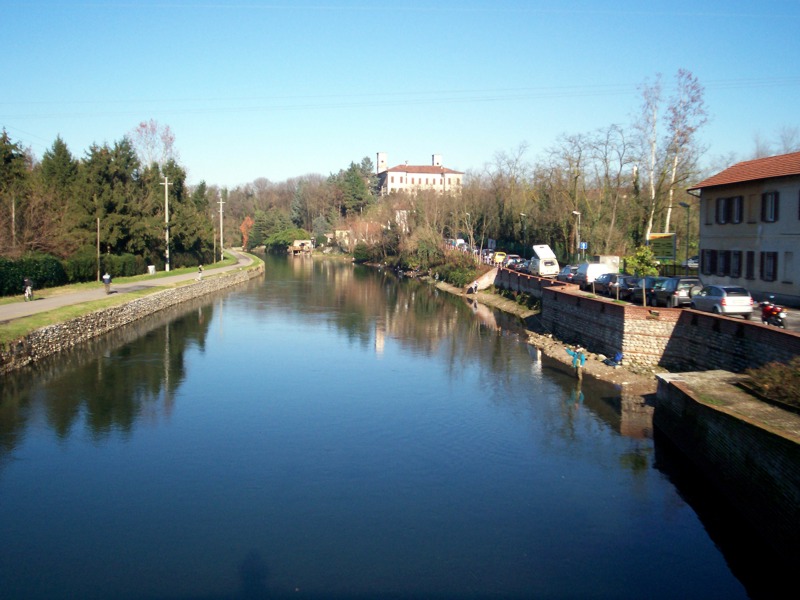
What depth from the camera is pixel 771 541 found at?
13219 millimetres

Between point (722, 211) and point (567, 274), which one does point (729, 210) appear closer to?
point (722, 211)

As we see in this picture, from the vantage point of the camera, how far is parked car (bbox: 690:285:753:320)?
944 inches

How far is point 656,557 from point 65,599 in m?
10.3

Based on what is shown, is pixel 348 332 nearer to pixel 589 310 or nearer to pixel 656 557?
pixel 589 310

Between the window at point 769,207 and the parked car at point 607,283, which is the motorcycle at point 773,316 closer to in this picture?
the window at point 769,207

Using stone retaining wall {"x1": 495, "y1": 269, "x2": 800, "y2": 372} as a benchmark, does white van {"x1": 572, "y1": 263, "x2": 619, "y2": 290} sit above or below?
above

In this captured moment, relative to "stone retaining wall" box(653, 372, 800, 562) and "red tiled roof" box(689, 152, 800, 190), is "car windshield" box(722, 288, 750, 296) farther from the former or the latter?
"red tiled roof" box(689, 152, 800, 190)

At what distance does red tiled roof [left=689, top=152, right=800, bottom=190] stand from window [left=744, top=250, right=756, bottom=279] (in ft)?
11.0

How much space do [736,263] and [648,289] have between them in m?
6.30

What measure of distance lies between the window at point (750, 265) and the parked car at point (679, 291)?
5660 millimetres

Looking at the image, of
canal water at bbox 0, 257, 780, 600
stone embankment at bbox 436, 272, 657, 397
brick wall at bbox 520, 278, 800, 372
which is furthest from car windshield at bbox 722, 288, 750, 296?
canal water at bbox 0, 257, 780, 600

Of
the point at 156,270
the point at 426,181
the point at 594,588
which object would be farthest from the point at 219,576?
the point at 426,181

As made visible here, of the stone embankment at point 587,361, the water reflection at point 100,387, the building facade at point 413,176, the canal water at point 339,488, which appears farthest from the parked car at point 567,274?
the building facade at point 413,176

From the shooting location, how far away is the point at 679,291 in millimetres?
27406
